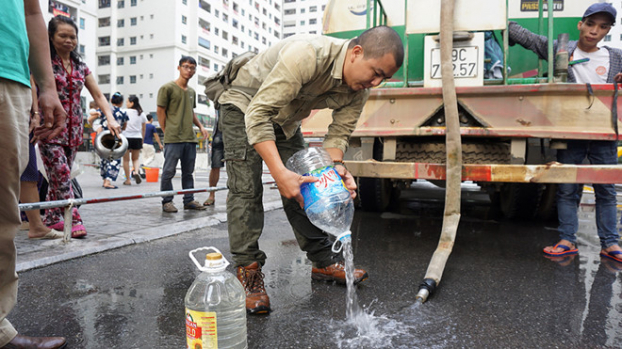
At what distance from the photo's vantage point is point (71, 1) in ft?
122

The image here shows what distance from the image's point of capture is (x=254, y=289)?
229cm

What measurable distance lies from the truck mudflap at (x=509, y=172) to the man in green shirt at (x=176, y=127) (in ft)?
8.85

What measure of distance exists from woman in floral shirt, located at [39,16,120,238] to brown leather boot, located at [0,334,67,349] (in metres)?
1.92

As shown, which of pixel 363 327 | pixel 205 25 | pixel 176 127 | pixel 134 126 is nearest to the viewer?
pixel 363 327

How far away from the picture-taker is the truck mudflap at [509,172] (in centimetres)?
285

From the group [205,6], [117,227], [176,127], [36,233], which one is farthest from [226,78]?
[205,6]

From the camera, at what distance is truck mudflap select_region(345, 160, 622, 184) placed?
285 cm

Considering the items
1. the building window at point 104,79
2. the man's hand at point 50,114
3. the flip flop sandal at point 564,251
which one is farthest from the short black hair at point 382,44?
the building window at point 104,79

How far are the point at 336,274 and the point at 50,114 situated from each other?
1837 mm

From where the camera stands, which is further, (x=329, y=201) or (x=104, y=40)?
(x=104, y=40)

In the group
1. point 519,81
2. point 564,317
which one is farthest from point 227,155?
point 519,81

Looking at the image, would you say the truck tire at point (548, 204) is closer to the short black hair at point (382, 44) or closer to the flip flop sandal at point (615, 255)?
the flip flop sandal at point (615, 255)

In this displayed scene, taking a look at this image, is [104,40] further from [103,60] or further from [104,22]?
[103,60]

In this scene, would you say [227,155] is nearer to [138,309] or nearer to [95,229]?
[138,309]
